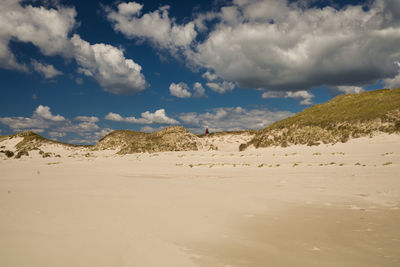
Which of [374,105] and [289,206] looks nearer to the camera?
[289,206]

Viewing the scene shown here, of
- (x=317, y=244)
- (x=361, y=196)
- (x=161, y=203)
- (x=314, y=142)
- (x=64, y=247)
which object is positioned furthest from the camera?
(x=314, y=142)

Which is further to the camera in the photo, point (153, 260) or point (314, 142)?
point (314, 142)

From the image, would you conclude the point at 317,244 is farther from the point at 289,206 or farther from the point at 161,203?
the point at 161,203

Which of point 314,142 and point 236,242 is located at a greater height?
point 314,142

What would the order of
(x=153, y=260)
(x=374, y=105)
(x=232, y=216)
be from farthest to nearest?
(x=374, y=105) → (x=232, y=216) → (x=153, y=260)

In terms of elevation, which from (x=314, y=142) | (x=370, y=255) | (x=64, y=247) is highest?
(x=314, y=142)

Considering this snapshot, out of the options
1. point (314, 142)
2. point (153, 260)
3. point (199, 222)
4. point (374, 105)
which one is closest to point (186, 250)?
point (153, 260)

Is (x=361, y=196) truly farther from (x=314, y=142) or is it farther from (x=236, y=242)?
(x=314, y=142)

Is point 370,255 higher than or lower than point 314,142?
lower

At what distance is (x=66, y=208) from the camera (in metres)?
4.13

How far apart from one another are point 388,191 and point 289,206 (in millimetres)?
2873

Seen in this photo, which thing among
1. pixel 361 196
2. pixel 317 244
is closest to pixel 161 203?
pixel 317 244

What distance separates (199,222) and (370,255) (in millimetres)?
2100

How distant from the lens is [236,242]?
3.01 meters
